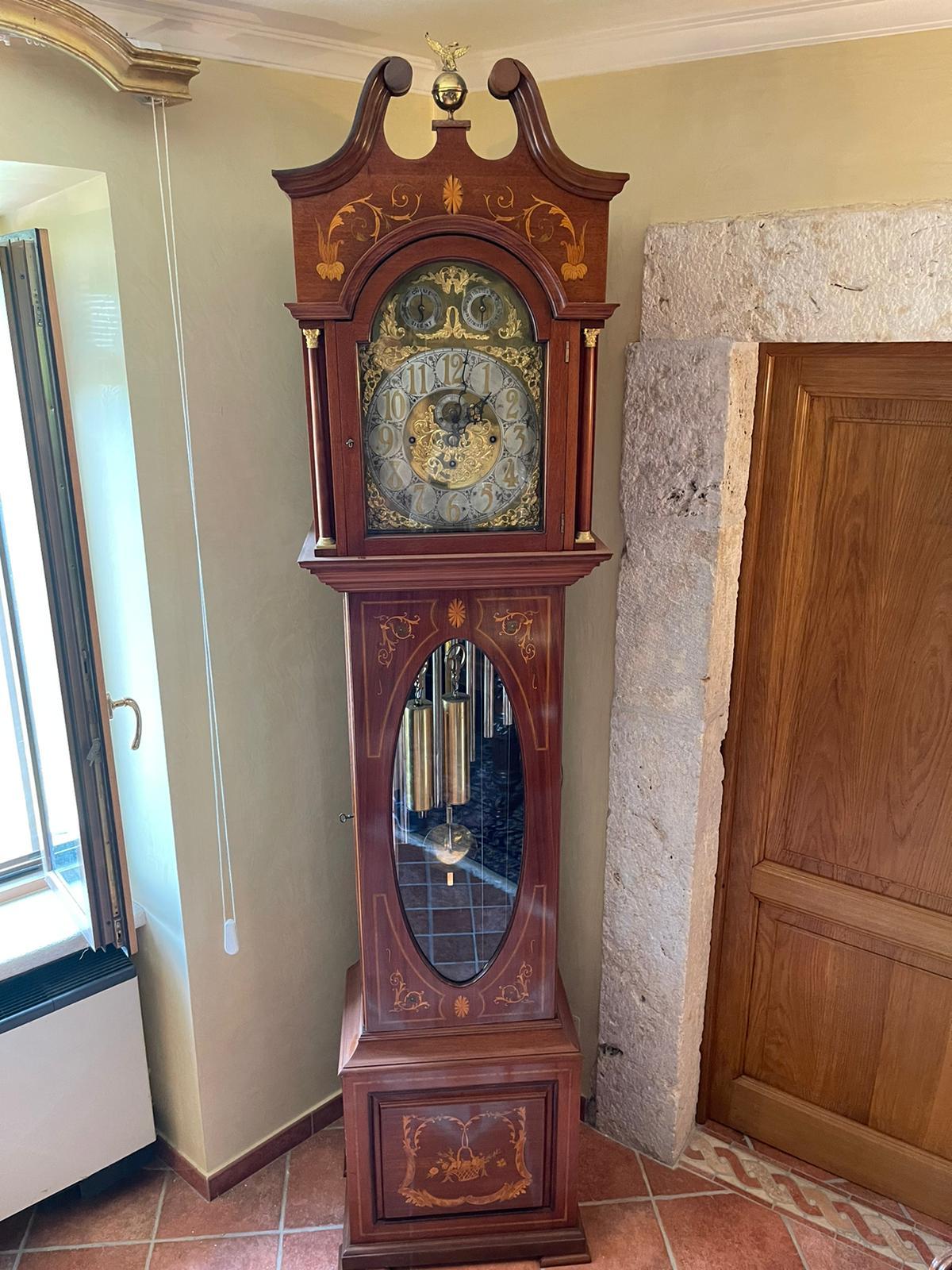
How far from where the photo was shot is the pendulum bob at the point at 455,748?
169cm

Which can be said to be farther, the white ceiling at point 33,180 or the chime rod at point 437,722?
the chime rod at point 437,722

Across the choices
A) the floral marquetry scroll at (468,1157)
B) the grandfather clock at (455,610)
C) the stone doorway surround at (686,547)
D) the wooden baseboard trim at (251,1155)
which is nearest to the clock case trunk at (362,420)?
the grandfather clock at (455,610)

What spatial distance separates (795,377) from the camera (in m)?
1.78

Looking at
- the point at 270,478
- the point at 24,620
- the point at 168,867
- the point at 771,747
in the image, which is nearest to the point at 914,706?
the point at 771,747

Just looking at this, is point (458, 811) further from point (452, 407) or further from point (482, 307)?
point (482, 307)

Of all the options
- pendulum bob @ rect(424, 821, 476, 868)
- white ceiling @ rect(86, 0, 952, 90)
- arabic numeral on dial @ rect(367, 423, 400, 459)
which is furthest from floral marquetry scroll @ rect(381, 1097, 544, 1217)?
white ceiling @ rect(86, 0, 952, 90)

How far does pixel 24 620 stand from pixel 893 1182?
2191 mm

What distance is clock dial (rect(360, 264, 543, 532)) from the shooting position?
1.47 metres

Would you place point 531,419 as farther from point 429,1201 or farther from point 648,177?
point 429,1201

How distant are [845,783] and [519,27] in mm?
1540

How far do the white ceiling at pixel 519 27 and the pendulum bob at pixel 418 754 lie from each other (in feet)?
3.81

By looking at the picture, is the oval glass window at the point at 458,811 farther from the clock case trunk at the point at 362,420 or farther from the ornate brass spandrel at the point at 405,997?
the clock case trunk at the point at 362,420

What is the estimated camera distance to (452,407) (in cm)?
151

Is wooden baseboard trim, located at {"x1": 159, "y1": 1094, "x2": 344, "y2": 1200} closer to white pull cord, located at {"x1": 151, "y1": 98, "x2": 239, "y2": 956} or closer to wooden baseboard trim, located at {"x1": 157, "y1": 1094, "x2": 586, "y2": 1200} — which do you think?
wooden baseboard trim, located at {"x1": 157, "y1": 1094, "x2": 586, "y2": 1200}
